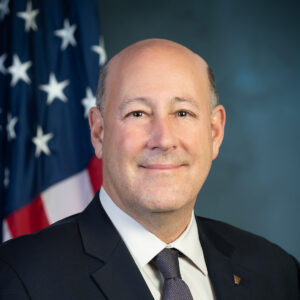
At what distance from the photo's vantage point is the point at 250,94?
4.03m

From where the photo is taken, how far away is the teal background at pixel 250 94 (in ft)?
13.2

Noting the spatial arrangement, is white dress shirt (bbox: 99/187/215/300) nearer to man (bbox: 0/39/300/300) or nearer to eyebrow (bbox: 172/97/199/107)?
man (bbox: 0/39/300/300)

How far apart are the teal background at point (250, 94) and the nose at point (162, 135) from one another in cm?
222

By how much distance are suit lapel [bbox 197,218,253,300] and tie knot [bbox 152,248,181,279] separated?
24 centimetres

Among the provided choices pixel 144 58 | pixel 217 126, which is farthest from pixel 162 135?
pixel 217 126

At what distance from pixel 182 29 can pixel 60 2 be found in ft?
3.80

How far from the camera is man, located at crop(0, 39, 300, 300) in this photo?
176 centimetres

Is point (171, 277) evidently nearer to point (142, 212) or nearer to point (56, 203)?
point (142, 212)

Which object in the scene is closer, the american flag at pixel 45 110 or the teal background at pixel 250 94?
the american flag at pixel 45 110

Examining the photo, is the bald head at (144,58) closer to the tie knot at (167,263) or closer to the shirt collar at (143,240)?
the shirt collar at (143,240)

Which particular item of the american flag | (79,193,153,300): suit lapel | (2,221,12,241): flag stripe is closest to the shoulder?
(79,193,153,300): suit lapel

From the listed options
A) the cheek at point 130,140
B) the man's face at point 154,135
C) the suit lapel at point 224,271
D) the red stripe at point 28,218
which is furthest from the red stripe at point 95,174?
the cheek at point 130,140

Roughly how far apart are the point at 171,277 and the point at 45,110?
178 centimetres

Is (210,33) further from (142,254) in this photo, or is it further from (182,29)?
(142,254)
